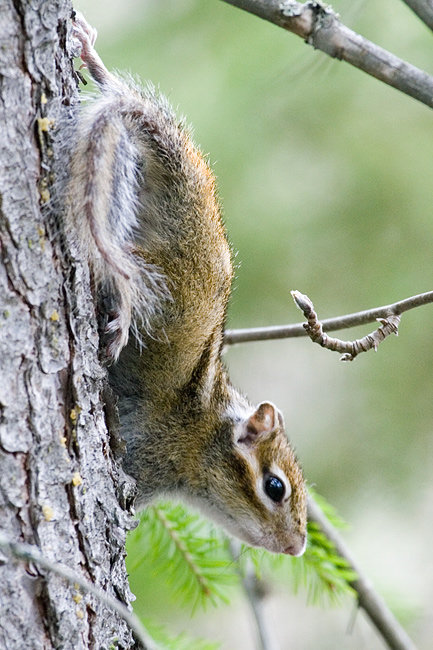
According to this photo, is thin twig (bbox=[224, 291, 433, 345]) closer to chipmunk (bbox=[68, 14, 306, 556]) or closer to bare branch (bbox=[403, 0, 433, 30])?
chipmunk (bbox=[68, 14, 306, 556])

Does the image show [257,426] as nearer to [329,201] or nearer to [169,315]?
[169,315]

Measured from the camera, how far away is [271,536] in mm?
2682

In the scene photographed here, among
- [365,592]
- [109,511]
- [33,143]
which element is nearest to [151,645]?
[109,511]

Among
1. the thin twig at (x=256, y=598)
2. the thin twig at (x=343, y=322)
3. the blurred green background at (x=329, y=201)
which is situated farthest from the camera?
the blurred green background at (x=329, y=201)

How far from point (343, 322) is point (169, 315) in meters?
0.47

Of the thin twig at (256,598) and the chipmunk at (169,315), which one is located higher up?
the chipmunk at (169,315)

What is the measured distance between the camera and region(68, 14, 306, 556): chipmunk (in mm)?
1861

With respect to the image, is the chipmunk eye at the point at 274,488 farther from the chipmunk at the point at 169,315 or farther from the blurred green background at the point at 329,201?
the blurred green background at the point at 329,201

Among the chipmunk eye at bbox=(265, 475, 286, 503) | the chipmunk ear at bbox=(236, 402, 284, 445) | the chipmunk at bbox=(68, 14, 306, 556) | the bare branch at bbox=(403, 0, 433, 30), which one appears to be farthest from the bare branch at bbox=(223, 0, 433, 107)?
the chipmunk eye at bbox=(265, 475, 286, 503)

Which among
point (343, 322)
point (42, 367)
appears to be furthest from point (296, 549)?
point (42, 367)

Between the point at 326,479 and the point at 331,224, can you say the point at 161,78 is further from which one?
the point at 326,479

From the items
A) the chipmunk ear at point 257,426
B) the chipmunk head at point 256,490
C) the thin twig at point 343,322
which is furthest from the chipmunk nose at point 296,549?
the thin twig at point 343,322

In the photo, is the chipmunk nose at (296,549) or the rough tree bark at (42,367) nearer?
the rough tree bark at (42,367)

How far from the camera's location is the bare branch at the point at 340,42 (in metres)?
1.85
